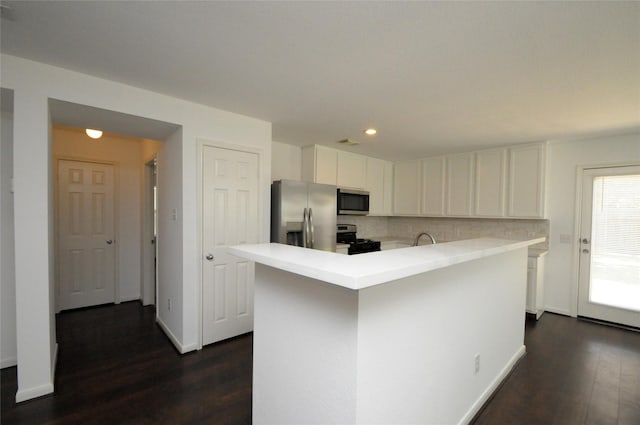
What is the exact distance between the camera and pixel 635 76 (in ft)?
6.48

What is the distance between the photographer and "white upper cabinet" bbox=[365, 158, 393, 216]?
4992 millimetres

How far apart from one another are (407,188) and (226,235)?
11.5 ft

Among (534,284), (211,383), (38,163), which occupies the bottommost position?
(211,383)

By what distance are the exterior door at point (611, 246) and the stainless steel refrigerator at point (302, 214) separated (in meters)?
3.30

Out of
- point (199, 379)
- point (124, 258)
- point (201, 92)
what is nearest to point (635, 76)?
point (201, 92)

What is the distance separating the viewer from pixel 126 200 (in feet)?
13.6

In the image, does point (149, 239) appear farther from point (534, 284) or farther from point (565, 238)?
point (565, 238)

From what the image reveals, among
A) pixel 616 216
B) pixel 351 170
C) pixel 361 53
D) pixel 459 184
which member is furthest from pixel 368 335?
pixel 616 216

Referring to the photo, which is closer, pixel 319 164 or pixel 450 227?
pixel 319 164

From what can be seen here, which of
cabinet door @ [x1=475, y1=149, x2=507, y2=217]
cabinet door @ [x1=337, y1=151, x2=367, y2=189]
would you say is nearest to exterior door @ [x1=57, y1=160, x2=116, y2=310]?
cabinet door @ [x1=337, y1=151, x2=367, y2=189]

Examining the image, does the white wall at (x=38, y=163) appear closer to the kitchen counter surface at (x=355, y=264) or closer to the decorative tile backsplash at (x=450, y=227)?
the kitchen counter surface at (x=355, y=264)

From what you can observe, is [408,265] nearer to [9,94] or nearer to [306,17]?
[306,17]

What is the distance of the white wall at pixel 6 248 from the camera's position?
2.31m

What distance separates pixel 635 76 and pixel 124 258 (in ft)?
18.6
